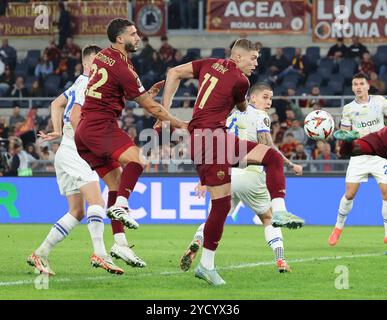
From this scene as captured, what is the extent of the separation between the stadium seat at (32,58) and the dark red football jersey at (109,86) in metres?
16.1

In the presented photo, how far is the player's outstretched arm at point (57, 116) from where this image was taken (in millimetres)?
10297

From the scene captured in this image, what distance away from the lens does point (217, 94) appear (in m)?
9.05

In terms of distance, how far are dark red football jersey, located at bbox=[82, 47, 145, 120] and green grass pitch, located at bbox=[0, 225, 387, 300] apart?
5.11 ft

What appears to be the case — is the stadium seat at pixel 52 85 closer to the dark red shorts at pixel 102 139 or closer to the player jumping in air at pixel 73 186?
the player jumping in air at pixel 73 186

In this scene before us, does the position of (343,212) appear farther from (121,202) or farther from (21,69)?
→ (21,69)

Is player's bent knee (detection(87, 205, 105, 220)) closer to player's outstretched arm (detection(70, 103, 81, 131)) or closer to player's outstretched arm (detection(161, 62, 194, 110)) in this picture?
player's outstretched arm (detection(70, 103, 81, 131))

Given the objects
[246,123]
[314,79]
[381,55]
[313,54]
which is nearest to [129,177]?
[246,123]

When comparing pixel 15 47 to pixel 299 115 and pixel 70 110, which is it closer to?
pixel 299 115

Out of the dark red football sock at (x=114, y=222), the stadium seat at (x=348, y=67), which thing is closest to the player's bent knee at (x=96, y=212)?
the dark red football sock at (x=114, y=222)

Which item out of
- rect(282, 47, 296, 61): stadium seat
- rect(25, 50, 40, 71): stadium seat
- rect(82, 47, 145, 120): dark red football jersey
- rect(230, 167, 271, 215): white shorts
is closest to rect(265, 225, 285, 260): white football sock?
rect(230, 167, 271, 215): white shorts

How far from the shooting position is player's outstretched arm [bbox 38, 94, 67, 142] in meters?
10.3

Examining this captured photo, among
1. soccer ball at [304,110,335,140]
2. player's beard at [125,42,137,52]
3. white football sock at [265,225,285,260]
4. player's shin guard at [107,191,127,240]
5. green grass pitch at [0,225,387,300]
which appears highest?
player's beard at [125,42,137,52]

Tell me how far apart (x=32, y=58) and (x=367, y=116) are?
44.4ft

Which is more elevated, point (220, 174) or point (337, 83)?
point (337, 83)
